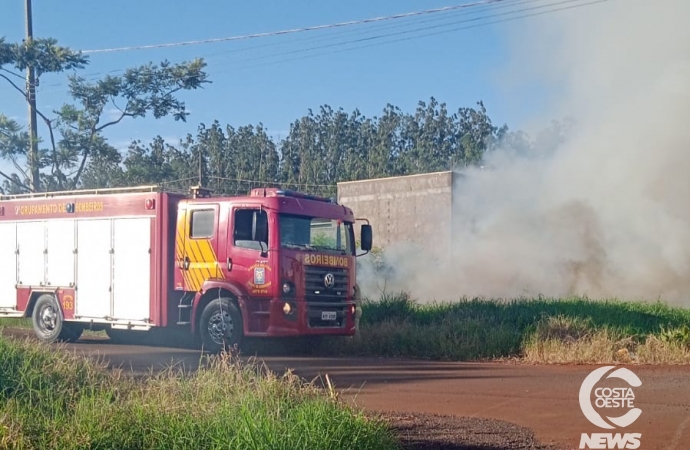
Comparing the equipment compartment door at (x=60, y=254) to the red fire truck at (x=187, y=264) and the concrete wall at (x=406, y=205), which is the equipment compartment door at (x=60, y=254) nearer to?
the red fire truck at (x=187, y=264)

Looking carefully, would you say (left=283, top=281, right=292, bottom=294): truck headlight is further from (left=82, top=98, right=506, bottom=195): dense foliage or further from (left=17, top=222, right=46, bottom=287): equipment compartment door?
(left=82, top=98, right=506, bottom=195): dense foliage

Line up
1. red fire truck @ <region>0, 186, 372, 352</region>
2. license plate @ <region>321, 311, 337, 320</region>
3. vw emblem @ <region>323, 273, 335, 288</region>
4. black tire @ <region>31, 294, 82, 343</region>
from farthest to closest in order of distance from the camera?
black tire @ <region>31, 294, 82, 343</region>, vw emblem @ <region>323, 273, 335, 288</region>, license plate @ <region>321, 311, 337, 320</region>, red fire truck @ <region>0, 186, 372, 352</region>

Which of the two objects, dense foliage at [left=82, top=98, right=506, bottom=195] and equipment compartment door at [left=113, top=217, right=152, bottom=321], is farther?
dense foliage at [left=82, top=98, right=506, bottom=195]

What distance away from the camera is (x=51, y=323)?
16.7 meters

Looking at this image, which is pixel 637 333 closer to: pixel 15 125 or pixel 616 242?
pixel 616 242

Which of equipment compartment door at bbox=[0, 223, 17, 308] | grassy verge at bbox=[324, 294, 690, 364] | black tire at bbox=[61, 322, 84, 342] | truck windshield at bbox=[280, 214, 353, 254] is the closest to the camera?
grassy verge at bbox=[324, 294, 690, 364]

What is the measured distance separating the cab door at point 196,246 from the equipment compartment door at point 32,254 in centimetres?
366

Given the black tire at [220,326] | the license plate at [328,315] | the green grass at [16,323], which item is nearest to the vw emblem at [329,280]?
the license plate at [328,315]

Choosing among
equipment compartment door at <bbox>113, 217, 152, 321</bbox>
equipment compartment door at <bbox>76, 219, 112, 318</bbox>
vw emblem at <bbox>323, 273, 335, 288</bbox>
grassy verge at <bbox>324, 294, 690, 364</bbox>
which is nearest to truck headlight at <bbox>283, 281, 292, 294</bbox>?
vw emblem at <bbox>323, 273, 335, 288</bbox>

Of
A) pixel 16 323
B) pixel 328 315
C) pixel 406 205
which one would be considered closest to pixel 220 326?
pixel 328 315

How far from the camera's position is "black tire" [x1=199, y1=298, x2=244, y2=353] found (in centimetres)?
1399

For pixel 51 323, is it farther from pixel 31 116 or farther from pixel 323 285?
pixel 31 116

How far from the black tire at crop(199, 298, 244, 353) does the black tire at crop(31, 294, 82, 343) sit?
12.4 feet

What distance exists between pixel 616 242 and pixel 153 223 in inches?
581
